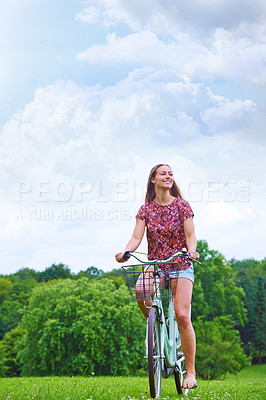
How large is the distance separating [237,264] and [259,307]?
18.5 metres

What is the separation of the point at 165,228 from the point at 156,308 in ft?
3.15

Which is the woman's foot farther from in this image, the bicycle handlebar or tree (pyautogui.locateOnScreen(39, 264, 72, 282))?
tree (pyautogui.locateOnScreen(39, 264, 72, 282))

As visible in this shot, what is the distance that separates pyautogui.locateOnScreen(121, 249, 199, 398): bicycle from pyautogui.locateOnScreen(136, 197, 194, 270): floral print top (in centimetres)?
22

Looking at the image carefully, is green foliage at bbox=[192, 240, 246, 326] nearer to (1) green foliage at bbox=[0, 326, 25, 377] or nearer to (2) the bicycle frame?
(1) green foliage at bbox=[0, 326, 25, 377]

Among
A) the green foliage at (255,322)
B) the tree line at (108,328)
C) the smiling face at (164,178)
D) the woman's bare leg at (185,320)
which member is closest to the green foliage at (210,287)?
the tree line at (108,328)

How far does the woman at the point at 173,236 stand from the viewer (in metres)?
5.13

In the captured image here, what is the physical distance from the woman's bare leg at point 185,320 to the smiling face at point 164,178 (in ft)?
3.65

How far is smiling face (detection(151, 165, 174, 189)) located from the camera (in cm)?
543

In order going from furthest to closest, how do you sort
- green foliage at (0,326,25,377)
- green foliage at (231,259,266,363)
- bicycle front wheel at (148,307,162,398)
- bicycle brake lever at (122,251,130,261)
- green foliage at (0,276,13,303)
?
green foliage at (0,276,13,303)
green foliage at (231,259,266,363)
green foliage at (0,326,25,377)
bicycle brake lever at (122,251,130,261)
bicycle front wheel at (148,307,162,398)

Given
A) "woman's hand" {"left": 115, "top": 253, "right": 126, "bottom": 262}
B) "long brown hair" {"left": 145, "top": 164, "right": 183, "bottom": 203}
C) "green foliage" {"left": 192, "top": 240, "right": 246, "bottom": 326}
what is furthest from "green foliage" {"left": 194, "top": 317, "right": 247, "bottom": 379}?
"woman's hand" {"left": 115, "top": 253, "right": 126, "bottom": 262}

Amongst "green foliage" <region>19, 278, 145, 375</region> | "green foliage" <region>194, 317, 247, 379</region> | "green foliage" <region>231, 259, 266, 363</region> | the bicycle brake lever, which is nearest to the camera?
the bicycle brake lever

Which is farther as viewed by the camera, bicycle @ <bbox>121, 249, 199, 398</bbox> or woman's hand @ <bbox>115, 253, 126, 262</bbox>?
woman's hand @ <bbox>115, 253, 126, 262</bbox>

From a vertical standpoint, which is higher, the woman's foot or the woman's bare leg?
the woman's bare leg

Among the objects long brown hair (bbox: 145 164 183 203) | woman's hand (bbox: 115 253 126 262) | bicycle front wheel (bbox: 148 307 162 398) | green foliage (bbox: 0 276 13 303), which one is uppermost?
long brown hair (bbox: 145 164 183 203)
